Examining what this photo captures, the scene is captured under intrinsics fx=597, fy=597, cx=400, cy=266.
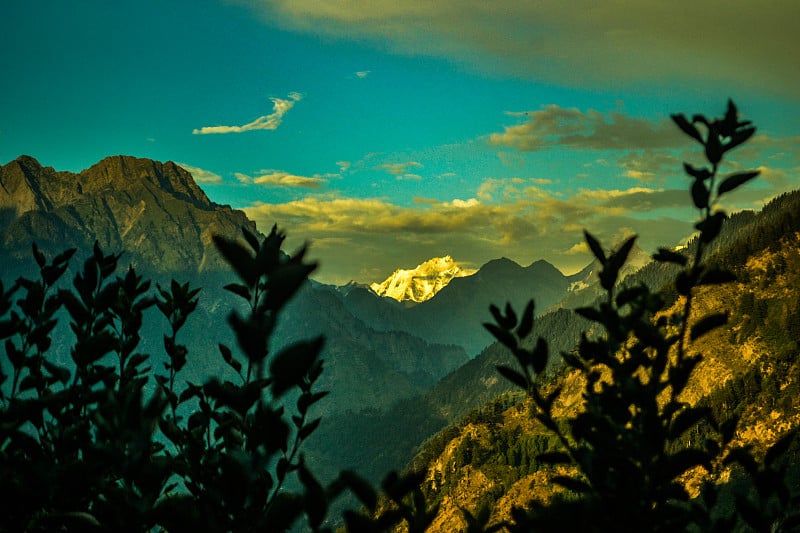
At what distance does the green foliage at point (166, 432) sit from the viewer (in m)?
2.53

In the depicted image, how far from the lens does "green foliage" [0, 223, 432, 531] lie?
2.53 metres

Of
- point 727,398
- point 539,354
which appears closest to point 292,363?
point 539,354

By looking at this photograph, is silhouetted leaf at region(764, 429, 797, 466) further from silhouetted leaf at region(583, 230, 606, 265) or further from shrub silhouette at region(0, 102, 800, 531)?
silhouetted leaf at region(583, 230, 606, 265)

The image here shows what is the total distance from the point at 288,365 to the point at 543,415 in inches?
93.5

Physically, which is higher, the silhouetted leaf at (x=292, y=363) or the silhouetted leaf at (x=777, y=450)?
the silhouetted leaf at (x=292, y=363)

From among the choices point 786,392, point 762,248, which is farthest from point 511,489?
point 762,248

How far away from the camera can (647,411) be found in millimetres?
3486

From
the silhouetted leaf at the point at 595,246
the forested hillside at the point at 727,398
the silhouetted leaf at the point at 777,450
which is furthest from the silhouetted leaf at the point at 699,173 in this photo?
the forested hillside at the point at 727,398

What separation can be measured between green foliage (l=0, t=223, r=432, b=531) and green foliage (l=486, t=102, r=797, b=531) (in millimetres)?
1050

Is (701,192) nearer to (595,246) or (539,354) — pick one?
(595,246)

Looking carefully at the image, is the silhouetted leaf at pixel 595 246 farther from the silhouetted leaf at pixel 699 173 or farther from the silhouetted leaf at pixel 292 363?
the silhouetted leaf at pixel 292 363

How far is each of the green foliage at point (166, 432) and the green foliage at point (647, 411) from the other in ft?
3.44

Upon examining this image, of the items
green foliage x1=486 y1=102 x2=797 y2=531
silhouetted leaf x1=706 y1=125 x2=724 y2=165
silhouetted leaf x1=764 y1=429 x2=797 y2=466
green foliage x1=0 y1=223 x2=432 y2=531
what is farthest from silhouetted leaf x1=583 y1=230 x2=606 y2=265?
green foliage x1=0 y1=223 x2=432 y2=531

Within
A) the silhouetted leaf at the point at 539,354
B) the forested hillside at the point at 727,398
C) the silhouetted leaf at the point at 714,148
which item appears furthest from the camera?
the forested hillside at the point at 727,398
